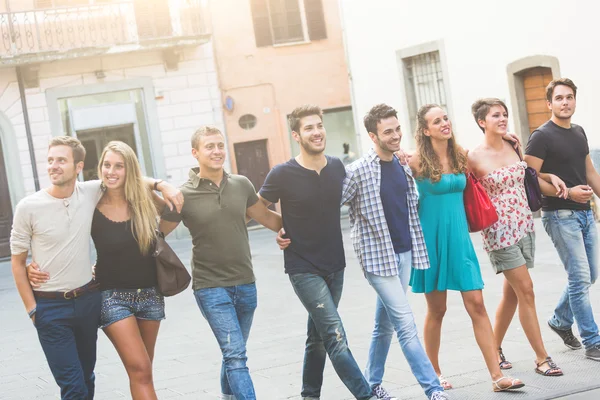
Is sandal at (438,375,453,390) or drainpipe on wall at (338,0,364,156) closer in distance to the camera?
sandal at (438,375,453,390)

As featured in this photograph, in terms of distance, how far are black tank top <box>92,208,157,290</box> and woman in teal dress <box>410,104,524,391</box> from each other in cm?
189

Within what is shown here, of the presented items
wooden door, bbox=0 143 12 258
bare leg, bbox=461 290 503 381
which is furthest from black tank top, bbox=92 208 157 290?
wooden door, bbox=0 143 12 258

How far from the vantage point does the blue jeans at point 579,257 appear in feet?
23.8

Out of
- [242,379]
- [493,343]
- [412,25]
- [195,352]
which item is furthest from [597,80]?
[242,379]

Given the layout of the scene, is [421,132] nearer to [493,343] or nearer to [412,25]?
[493,343]

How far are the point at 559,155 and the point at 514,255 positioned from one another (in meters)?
0.89

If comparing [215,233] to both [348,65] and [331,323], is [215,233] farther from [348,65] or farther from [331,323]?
[348,65]

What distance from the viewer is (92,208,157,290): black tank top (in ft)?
19.2

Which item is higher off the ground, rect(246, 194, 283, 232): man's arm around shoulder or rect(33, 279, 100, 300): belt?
rect(246, 194, 283, 232): man's arm around shoulder

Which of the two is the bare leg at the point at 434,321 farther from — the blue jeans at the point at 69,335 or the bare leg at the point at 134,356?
the blue jeans at the point at 69,335

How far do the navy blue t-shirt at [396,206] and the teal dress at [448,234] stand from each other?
0.75ft

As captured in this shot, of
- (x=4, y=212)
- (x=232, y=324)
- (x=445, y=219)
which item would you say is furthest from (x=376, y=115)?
(x=4, y=212)

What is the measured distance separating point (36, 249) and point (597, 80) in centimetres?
1159

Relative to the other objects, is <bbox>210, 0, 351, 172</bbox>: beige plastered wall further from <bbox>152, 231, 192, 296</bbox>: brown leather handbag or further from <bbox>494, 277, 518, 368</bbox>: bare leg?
<bbox>152, 231, 192, 296</bbox>: brown leather handbag
